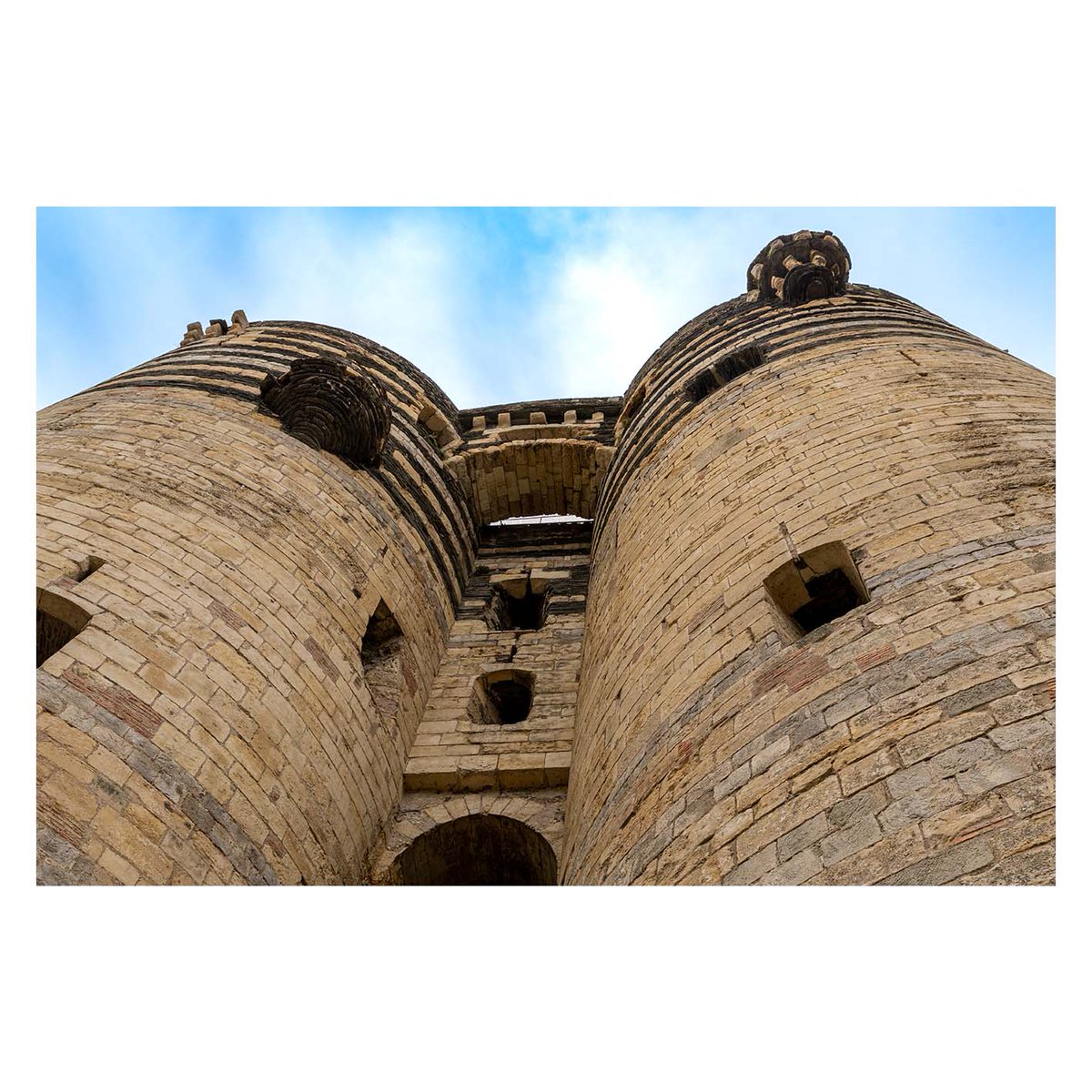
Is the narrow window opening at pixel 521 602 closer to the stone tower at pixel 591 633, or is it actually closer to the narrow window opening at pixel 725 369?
the stone tower at pixel 591 633

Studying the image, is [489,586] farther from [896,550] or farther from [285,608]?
[896,550]

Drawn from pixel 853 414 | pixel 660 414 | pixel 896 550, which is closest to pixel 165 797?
pixel 896 550

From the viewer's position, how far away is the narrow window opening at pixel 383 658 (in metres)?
9.44

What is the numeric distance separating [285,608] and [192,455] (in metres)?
1.93

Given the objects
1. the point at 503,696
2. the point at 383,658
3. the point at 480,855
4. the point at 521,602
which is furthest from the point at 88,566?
the point at 521,602

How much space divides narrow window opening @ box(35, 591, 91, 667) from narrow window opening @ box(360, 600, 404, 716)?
285 centimetres

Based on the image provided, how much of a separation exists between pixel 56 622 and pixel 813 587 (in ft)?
16.0

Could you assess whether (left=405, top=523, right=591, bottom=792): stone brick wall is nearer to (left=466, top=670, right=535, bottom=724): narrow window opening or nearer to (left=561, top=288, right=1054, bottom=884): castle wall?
(left=466, top=670, right=535, bottom=724): narrow window opening

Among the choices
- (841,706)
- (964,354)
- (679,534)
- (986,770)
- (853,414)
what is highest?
(964,354)

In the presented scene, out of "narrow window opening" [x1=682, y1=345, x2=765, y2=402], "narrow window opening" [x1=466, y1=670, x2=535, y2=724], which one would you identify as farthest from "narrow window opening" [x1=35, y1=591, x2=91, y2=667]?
"narrow window opening" [x1=682, y1=345, x2=765, y2=402]

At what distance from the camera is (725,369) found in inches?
436

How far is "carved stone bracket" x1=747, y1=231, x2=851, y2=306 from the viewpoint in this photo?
1308 cm

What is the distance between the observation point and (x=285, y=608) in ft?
27.1

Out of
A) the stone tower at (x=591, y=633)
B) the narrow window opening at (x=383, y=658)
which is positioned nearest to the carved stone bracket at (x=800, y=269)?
the stone tower at (x=591, y=633)
